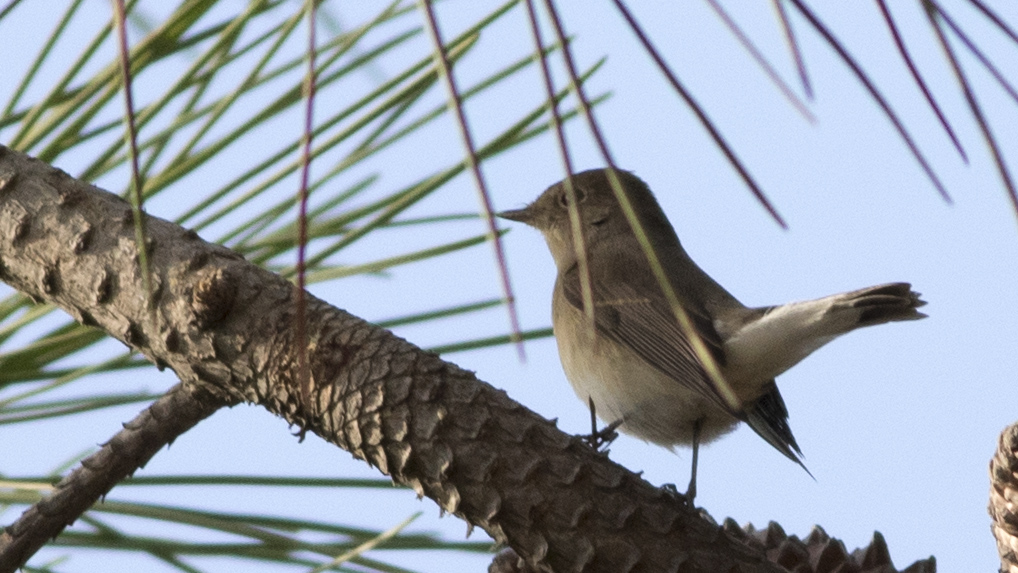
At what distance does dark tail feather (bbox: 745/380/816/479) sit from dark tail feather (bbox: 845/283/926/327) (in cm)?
48

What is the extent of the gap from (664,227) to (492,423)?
3368 millimetres

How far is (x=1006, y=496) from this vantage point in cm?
129

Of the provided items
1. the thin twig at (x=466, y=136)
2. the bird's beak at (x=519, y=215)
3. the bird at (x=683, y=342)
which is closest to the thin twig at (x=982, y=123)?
the thin twig at (x=466, y=136)

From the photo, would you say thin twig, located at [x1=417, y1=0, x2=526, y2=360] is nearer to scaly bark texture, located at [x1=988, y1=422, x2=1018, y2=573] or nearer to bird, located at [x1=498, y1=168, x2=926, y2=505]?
scaly bark texture, located at [x1=988, y1=422, x2=1018, y2=573]

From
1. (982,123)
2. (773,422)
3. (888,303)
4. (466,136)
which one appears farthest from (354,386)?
(773,422)

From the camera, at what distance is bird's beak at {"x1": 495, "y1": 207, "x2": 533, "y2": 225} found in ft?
14.9

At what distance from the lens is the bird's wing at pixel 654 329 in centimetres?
313

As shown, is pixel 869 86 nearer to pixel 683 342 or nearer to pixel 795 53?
pixel 795 53

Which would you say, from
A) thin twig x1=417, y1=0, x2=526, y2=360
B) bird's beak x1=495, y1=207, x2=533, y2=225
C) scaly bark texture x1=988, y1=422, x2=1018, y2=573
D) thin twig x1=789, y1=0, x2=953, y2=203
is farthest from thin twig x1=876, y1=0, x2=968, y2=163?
bird's beak x1=495, y1=207, x2=533, y2=225

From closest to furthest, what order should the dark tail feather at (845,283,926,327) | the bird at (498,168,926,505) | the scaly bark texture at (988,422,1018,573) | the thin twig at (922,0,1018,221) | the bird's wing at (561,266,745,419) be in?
Answer: the thin twig at (922,0,1018,221)
the scaly bark texture at (988,422,1018,573)
the dark tail feather at (845,283,926,327)
the bird at (498,168,926,505)
the bird's wing at (561,266,745,419)

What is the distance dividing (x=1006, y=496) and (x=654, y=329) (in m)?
2.23

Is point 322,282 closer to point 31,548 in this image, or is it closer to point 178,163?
point 178,163

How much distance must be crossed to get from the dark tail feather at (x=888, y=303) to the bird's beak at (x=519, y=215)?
2.10 meters

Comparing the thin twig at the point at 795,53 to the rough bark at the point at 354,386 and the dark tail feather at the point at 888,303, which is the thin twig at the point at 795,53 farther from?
the dark tail feather at the point at 888,303
